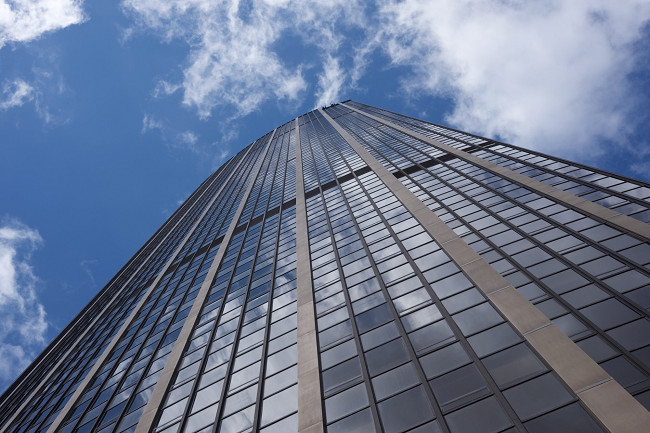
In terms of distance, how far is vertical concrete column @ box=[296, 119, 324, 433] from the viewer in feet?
52.9

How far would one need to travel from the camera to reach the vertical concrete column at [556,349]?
36.5ft

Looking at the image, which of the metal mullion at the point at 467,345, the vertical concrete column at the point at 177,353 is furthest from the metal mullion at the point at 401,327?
the vertical concrete column at the point at 177,353

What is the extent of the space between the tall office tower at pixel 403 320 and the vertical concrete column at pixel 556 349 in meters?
0.06

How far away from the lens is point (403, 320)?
62.7 feet

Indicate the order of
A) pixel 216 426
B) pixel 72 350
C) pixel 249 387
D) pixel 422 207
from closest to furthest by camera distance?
1. pixel 216 426
2. pixel 249 387
3. pixel 422 207
4. pixel 72 350

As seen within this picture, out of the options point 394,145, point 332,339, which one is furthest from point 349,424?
point 394,145

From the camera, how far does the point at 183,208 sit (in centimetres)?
9606

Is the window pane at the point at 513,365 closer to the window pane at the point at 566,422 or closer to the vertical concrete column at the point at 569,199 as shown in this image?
the window pane at the point at 566,422

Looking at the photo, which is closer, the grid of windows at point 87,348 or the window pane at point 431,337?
the window pane at point 431,337

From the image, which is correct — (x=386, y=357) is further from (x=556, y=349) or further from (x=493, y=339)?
(x=556, y=349)

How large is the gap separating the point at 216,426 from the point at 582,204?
2138 cm

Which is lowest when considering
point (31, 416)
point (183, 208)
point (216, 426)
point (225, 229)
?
point (216, 426)

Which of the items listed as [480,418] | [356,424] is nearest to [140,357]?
[356,424]

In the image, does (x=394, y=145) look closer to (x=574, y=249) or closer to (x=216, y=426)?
(x=574, y=249)
